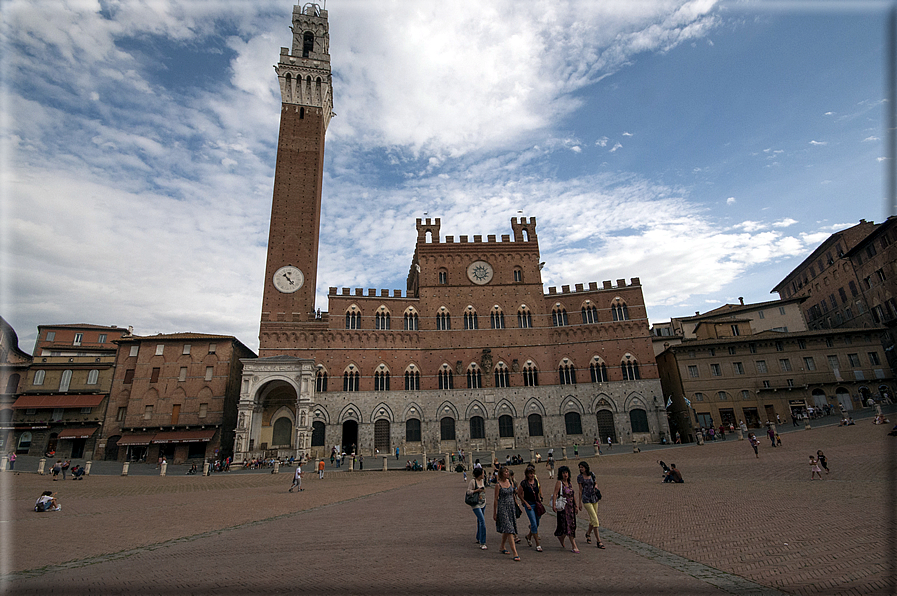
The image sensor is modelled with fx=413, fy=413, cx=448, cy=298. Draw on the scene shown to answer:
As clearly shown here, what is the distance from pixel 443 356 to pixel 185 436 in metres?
22.0

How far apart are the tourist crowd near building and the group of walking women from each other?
26828mm

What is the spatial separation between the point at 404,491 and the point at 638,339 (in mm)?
28420

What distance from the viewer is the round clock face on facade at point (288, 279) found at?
38000mm

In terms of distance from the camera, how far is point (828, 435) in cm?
2403

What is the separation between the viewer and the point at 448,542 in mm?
8234

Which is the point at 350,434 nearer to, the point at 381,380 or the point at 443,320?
the point at 381,380

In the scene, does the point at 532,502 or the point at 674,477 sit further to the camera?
the point at 674,477

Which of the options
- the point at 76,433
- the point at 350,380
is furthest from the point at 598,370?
the point at 76,433

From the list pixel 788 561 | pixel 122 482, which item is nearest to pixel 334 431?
pixel 122 482

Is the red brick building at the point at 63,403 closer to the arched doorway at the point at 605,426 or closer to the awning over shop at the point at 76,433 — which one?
the awning over shop at the point at 76,433

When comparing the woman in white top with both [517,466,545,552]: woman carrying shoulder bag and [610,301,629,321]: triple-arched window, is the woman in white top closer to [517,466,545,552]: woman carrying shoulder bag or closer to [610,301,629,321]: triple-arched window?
[517,466,545,552]: woman carrying shoulder bag

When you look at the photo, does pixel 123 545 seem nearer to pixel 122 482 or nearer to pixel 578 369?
pixel 122 482

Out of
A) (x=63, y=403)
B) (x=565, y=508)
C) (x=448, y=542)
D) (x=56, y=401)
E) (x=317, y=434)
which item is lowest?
(x=448, y=542)

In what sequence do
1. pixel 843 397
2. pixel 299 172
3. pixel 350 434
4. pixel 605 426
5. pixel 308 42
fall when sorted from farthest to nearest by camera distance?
pixel 308 42, pixel 299 172, pixel 605 426, pixel 350 434, pixel 843 397
